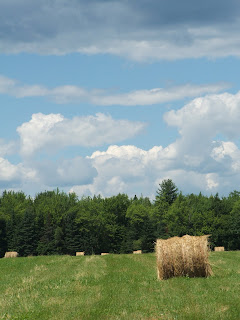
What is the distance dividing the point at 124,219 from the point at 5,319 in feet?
352

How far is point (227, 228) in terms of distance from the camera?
4060 inches

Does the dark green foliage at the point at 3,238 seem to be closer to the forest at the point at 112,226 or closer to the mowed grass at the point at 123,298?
the forest at the point at 112,226

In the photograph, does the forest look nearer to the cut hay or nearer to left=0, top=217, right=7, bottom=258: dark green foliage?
left=0, top=217, right=7, bottom=258: dark green foliage

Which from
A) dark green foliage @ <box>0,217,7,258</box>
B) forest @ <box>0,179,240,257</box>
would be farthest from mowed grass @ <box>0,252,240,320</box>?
dark green foliage @ <box>0,217,7,258</box>

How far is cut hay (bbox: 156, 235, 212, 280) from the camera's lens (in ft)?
77.6

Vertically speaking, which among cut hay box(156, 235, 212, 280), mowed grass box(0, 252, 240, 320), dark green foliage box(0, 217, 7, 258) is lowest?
mowed grass box(0, 252, 240, 320)

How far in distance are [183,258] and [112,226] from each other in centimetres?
9448

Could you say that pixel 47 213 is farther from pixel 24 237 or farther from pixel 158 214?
pixel 158 214

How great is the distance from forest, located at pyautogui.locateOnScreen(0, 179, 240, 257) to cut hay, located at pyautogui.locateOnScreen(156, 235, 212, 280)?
263 feet

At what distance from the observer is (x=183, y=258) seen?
77.6 feet

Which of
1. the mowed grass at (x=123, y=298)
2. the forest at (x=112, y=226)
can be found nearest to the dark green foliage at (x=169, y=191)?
the forest at (x=112, y=226)

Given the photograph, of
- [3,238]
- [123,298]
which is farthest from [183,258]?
[3,238]

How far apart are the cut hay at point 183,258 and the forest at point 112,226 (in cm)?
8028

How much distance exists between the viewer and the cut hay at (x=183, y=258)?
23656 mm
